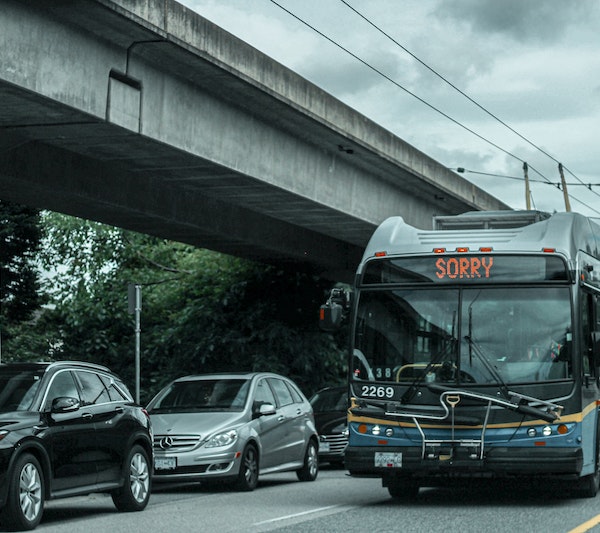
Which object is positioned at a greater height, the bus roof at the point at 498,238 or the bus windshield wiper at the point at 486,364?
the bus roof at the point at 498,238

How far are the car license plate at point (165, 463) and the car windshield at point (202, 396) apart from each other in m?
1.28

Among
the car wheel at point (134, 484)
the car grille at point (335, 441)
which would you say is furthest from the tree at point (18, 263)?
the car wheel at point (134, 484)

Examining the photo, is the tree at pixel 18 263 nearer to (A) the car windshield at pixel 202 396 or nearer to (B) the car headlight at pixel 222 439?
(A) the car windshield at pixel 202 396

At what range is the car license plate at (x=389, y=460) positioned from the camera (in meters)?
14.0

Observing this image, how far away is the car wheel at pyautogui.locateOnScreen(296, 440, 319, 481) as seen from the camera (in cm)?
1962

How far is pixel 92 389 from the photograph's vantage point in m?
13.9

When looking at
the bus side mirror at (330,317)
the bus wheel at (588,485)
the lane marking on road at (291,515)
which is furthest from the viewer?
the bus wheel at (588,485)

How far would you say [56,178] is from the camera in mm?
19312

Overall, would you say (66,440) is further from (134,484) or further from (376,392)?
(376,392)

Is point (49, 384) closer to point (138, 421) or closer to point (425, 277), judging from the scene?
point (138, 421)

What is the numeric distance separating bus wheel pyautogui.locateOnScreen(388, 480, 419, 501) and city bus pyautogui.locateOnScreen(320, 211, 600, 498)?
0.18 meters

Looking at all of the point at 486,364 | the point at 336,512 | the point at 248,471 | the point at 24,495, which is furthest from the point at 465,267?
the point at 24,495

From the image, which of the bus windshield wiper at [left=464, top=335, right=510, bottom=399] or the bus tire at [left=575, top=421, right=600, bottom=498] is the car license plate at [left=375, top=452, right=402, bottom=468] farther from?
the bus tire at [left=575, top=421, right=600, bottom=498]

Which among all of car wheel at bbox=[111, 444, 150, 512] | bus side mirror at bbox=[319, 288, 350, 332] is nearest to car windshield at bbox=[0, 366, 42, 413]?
car wheel at bbox=[111, 444, 150, 512]
